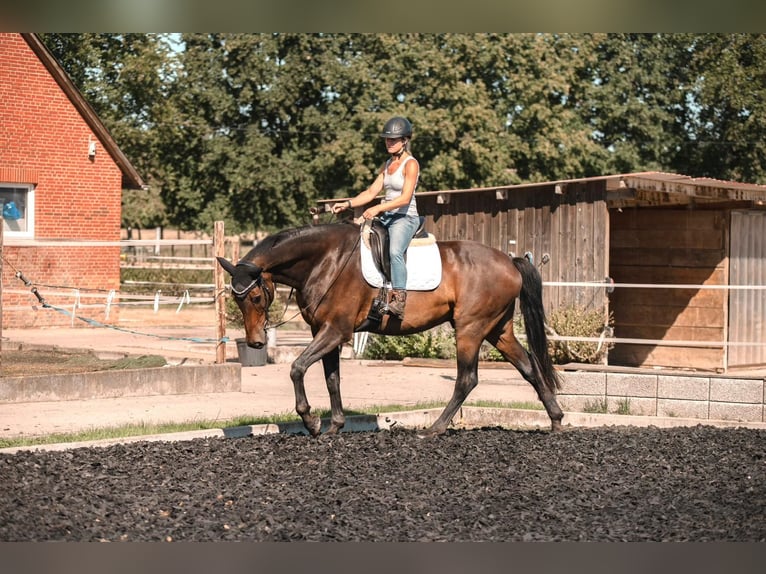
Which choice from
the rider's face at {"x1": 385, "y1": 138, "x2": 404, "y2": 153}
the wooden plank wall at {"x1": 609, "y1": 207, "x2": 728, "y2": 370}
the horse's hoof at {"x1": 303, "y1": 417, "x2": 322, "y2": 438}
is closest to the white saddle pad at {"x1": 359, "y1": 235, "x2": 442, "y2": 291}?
the rider's face at {"x1": 385, "y1": 138, "x2": 404, "y2": 153}

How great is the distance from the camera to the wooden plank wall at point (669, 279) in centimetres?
1766

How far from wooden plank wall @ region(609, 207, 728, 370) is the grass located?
6.87 m

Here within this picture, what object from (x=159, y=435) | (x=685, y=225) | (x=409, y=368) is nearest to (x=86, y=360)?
(x=409, y=368)

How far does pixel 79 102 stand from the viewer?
25375mm

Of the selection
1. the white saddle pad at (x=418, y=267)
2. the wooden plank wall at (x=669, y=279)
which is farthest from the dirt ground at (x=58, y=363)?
the wooden plank wall at (x=669, y=279)

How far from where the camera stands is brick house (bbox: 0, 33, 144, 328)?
24.3 m

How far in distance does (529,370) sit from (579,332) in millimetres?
6834

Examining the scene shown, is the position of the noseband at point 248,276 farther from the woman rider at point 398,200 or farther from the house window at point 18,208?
the house window at point 18,208

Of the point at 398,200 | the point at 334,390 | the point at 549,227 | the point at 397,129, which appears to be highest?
the point at 397,129

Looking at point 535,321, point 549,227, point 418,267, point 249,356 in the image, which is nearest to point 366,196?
point 418,267

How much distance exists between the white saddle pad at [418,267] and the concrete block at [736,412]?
11.3ft

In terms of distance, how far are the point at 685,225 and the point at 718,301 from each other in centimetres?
141

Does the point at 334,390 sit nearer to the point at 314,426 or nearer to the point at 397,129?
the point at 314,426

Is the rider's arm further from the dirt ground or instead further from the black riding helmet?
the dirt ground
